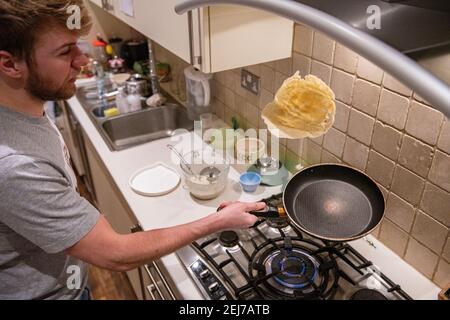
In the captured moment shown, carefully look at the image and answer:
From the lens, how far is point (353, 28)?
45 cm

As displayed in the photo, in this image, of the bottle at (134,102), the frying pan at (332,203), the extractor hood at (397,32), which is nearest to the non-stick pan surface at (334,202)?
the frying pan at (332,203)

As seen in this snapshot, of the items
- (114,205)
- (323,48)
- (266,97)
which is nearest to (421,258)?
(323,48)

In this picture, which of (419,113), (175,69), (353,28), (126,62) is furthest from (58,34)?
(126,62)

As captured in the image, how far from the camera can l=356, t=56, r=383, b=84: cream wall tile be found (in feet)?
3.21

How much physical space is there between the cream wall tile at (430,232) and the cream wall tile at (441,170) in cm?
11

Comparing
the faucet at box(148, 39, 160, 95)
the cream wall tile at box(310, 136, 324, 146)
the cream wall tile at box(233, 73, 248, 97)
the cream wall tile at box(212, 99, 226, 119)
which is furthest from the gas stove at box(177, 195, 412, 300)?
the faucet at box(148, 39, 160, 95)

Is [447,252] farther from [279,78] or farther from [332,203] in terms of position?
[279,78]

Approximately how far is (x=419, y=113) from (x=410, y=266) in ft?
1.53

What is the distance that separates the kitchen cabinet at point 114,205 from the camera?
1.52 m

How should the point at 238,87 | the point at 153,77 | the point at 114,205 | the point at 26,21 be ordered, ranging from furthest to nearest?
the point at 153,77 → the point at 114,205 → the point at 238,87 → the point at 26,21

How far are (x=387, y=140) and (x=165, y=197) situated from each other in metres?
0.80

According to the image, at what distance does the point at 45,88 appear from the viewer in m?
0.85

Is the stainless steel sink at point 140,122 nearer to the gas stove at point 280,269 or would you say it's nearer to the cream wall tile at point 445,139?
the gas stove at point 280,269
